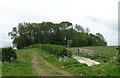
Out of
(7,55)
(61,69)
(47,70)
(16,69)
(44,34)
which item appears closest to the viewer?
(16,69)

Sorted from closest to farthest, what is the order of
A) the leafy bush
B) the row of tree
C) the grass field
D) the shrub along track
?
the grass field < the shrub along track < the leafy bush < the row of tree

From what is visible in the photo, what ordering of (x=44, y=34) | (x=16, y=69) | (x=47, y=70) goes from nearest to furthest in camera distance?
(x=16, y=69) → (x=47, y=70) → (x=44, y=34)

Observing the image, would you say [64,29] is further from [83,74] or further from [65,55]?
[83,74]

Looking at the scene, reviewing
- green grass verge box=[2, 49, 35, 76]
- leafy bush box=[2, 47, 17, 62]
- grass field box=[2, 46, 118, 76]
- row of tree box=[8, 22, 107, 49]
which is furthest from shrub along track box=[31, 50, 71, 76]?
row of tree box=[8, 22, 107, 49]

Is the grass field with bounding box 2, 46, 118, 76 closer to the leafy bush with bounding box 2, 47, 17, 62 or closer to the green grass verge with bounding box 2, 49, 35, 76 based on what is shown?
the green grass verge with bounding box 2, 49, 35, 76

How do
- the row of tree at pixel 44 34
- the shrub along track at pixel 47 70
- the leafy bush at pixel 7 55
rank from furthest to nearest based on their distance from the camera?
1. the row of tree at pixel 44 34
2. the leafy bush at pixel 7 55
3. the shrub along track at pixel 47 70

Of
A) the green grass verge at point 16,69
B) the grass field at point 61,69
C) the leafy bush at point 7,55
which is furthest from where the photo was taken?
the leafy bush at point 7,55

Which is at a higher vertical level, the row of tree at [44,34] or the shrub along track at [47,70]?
the row of tree at [44,34]

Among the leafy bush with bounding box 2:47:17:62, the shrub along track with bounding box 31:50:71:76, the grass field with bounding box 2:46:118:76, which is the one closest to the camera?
the grass field with bounding box 2:46:118:76

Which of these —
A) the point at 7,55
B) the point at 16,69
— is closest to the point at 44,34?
the point at 7,55

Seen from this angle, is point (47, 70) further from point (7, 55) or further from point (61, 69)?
point (7, 55)

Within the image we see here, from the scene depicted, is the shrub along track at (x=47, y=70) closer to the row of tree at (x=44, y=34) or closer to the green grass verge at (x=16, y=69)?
the green grass verge at (x=16, y=69)

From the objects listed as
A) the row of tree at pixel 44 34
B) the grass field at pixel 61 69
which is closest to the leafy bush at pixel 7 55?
the grass field at pixel 61 69

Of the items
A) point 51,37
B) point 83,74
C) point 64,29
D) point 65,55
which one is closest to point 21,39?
point 51,37
